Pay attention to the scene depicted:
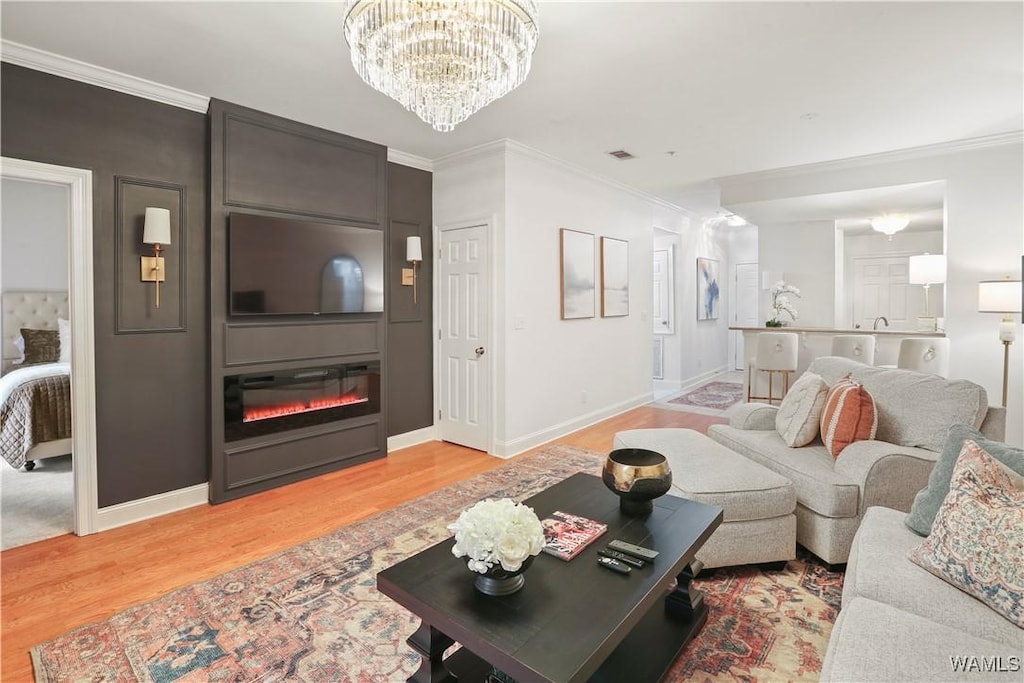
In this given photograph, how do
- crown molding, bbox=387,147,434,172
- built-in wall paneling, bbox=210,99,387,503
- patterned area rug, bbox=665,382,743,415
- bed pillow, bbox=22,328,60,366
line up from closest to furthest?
built-in wall paneling, bbox=210,99,387,503
crown molding, bbox=387,147,434,172
bed pillow, bbox=22,328,60,366
patterned area rug, bbox=665,382,743,415

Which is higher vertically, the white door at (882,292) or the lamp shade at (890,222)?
the lamp shade at (890,222)

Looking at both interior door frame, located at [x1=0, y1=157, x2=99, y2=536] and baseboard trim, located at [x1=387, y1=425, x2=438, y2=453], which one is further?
baseboard trim, located at [x1=387, y1=425, x2=438, y2=453]

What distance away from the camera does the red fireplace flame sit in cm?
355

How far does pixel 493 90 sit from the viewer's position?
2.23 m

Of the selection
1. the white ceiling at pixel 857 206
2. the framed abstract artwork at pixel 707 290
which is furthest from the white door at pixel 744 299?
the white ceiling at pixel 857 206

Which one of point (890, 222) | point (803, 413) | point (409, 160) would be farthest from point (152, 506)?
point (890, 222)

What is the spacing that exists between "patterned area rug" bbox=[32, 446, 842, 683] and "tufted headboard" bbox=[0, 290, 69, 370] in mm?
4549

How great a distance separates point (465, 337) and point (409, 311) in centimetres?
59

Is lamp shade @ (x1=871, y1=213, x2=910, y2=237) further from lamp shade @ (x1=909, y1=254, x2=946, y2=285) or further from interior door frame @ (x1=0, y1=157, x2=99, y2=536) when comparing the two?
interior door frame @ (x1=0, y1=157, x2=99, y2=536)

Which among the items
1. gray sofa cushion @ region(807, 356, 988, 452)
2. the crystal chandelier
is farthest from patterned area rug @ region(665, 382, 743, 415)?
the crystal chandelier

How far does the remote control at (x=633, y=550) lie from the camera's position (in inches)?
63.4

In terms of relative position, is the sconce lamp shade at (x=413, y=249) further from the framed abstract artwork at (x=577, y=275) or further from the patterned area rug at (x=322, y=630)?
the patterned area rug at (x=322, y=630)

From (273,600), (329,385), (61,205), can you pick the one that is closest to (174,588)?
(273,600)

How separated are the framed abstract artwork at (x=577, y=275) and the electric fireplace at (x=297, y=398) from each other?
2.01 metres
